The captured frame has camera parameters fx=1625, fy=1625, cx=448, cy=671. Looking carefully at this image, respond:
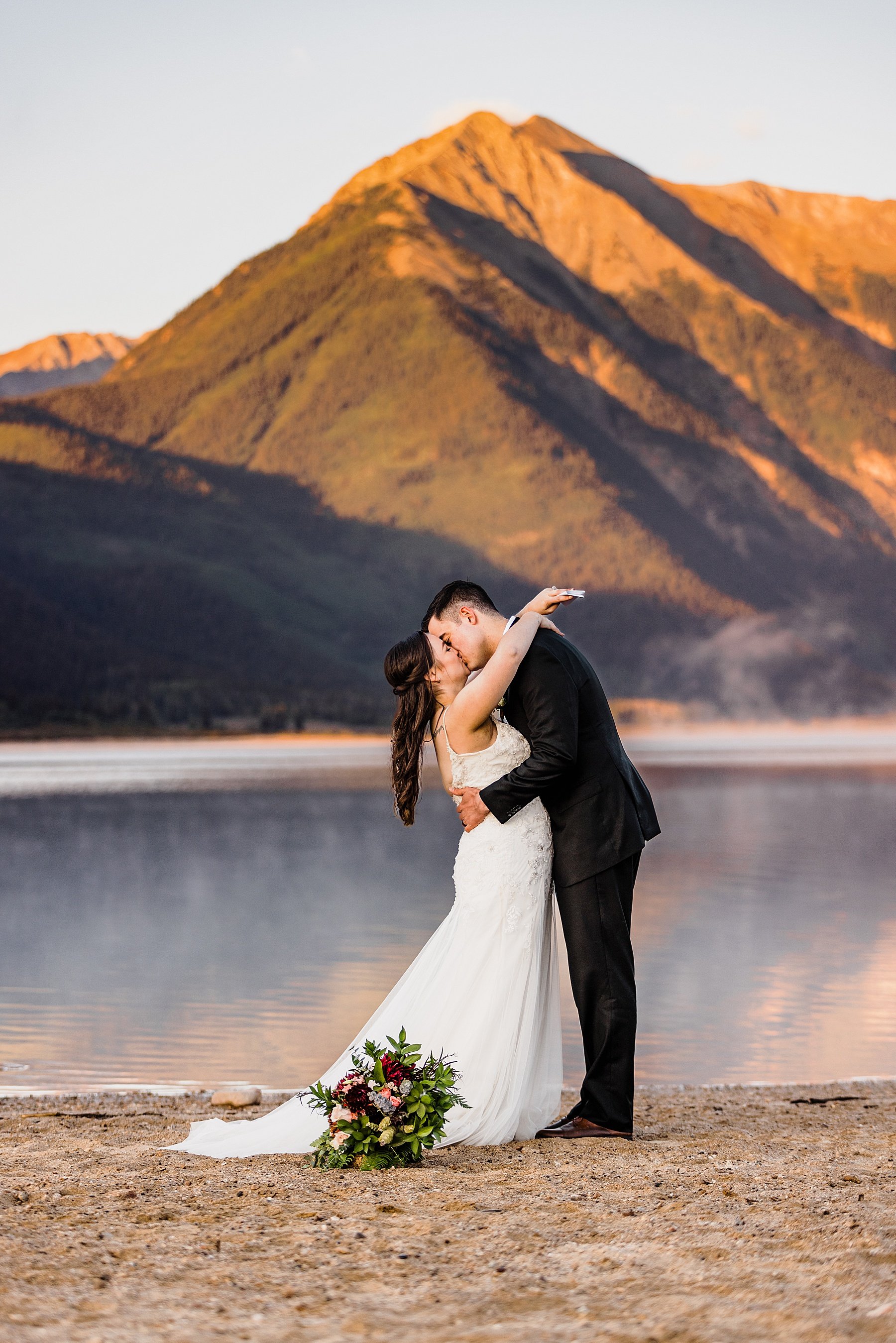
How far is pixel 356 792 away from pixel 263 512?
6136 inches

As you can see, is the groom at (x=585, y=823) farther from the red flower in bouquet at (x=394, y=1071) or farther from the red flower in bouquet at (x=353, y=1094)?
the red flower in bouquet at (x=353, y=1094)

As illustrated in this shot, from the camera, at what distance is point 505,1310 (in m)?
3.97

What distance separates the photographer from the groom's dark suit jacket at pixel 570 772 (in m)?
6.21

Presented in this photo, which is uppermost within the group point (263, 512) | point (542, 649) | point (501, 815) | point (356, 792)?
point (263, 512)

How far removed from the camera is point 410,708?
6.46 metres

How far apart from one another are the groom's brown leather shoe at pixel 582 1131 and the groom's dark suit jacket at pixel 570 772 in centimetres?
95

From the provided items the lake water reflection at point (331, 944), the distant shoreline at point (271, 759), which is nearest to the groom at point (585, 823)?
the lake water reflection at point (331, 944)

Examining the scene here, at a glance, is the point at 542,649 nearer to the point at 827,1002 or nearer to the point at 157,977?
the point at 827,1002

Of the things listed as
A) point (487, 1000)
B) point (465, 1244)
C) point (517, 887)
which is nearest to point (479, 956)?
point (487, 1000)

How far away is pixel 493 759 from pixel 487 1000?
94cm

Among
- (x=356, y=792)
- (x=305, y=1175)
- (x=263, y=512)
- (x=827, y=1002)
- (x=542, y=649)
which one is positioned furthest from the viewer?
(x=263, y=512)

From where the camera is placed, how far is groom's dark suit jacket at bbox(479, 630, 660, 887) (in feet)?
20.4

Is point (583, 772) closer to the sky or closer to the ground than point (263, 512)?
closer to the ground

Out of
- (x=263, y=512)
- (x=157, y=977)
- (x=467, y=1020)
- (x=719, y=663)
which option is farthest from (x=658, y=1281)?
(x=263, y=512)
